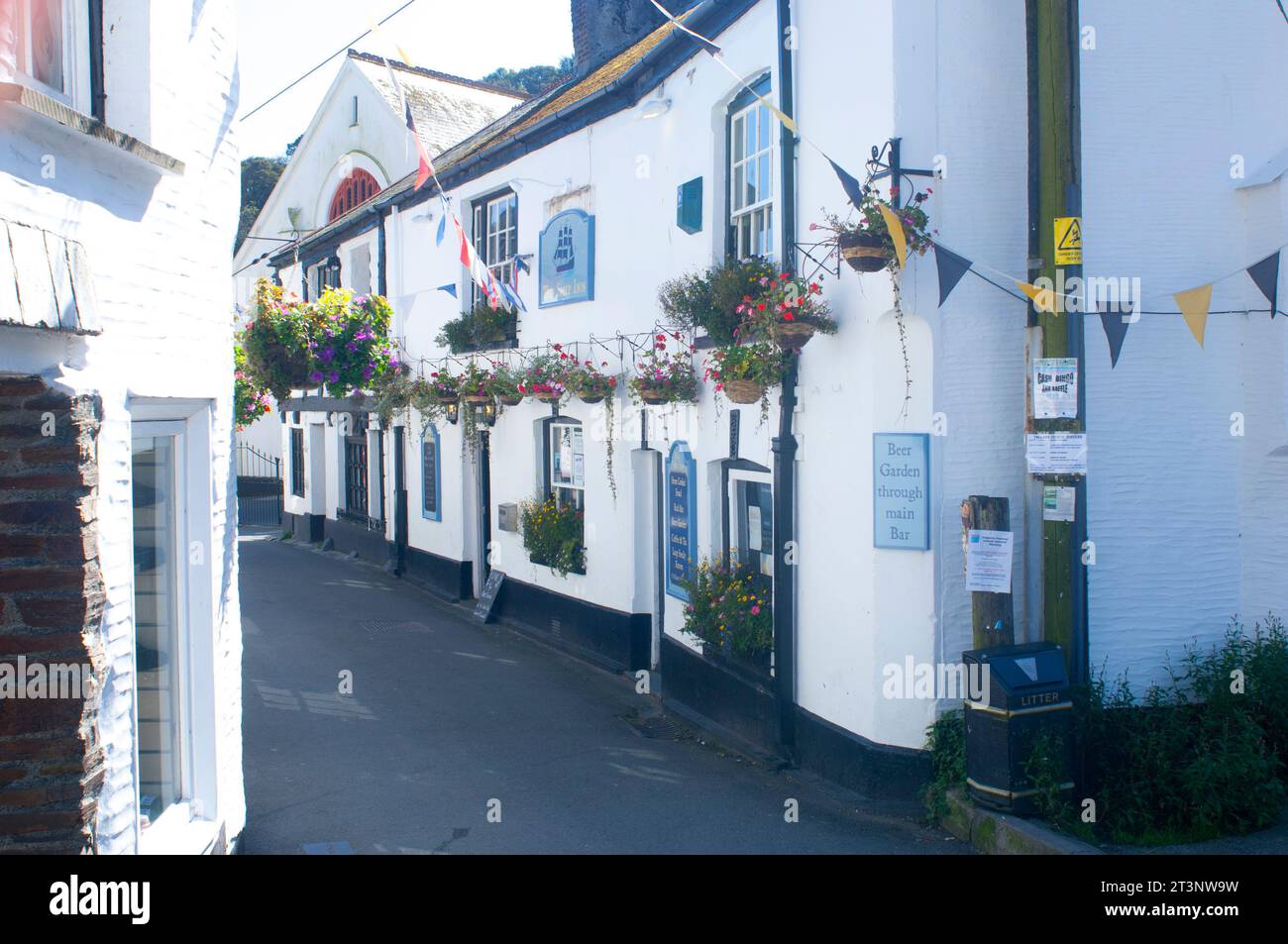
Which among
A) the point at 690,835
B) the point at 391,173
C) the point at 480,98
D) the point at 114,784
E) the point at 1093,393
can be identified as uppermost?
the point at 480,98

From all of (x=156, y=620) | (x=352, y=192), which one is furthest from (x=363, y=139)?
(x=156, y=620)

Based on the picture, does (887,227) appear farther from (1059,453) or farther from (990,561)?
(990,561)

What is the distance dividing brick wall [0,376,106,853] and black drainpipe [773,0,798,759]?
5.23m

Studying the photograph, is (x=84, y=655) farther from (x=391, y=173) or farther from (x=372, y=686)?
(x=391, y=173)

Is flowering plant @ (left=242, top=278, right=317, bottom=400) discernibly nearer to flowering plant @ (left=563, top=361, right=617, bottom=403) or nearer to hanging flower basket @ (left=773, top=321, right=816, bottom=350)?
flowering plant @ (left=563, top=361, right=617, bottom=403)

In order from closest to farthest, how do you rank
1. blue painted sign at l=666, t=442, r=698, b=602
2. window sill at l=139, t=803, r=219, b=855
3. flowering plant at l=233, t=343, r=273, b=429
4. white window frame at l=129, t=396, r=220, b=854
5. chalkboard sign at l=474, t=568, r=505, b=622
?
window sill at l=139, t=803, r=219, b=855, white window frame at l=129, t=396, r=220, b=854, blue painted sign at l=666, t=442, r=698, b=602, flowering plant at l=233, t=343, r=273, b=429, chalkboard sign at l=474, t=568, r=505, b=622

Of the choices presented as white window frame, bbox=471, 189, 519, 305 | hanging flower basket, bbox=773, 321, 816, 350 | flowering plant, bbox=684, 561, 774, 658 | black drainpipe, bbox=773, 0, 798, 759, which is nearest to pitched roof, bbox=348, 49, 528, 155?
white window frame, bbox=471, 189, 519, 305

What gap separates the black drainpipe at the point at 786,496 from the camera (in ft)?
26.7

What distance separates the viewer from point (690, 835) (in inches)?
270

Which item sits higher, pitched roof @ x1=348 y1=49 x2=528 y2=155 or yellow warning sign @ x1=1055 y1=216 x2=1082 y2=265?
pitched roof @ x1=348 y1=49 x2=528 y2=155

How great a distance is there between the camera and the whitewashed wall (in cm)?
703
